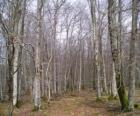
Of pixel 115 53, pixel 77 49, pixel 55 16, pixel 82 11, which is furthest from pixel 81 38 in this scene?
pixel 115 53

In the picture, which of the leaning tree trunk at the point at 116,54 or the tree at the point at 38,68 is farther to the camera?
the tree at the point at 38,68

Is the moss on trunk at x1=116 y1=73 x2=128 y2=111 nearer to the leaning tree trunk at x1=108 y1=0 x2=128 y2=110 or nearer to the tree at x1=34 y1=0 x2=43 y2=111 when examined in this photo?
the leaning tree trunk at x1=108 y1=0 x2=128 y2=110

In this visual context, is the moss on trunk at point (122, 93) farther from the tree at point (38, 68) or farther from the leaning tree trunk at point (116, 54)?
the tree at point (38, 68)

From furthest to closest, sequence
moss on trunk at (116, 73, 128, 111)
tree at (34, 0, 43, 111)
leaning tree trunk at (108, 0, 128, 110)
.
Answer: tree at (34, 0, 43, 111)
leaning tree trunk at (108, 0, 128, 110)
moss on trunk at (116, 73, 128, 111)

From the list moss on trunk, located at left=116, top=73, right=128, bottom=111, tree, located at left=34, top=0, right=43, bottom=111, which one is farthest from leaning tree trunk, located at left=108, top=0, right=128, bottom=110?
tree, located at left=34, top=0, right=43, bottom=111

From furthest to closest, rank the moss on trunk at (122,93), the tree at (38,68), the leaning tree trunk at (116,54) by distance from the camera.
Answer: the tree at (38,68) → the leaning tree trunk at (116,54) → the moss on trunk at (122,93)

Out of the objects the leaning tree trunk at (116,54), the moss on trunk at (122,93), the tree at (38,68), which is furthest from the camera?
the tree at (38,68)

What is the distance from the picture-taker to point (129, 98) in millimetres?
12047

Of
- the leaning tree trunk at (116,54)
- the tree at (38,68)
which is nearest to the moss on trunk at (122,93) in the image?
the leaning tree trunk at (116,54)

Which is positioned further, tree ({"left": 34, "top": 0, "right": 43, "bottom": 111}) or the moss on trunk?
Result: tree ({"left": 34, "top": 0, "right": 43, "bottom": 111})

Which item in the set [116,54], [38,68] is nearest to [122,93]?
[116,54]

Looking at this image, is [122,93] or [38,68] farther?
[38,68]

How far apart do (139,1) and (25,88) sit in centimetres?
3379

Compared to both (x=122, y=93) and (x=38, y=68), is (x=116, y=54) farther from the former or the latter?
(x=38, y=68)
